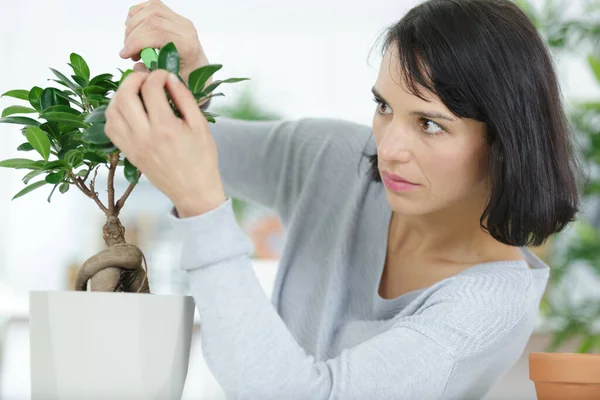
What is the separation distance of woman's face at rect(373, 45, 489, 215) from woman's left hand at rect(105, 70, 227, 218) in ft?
1.44

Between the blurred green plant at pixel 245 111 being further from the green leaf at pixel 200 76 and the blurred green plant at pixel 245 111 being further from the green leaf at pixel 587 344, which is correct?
the green leaf at pixel 200 76

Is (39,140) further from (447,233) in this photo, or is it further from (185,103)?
(447,233)

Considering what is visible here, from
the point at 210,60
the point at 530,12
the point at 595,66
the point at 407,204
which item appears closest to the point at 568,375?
the point at 407,204

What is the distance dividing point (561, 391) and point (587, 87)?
17.7ft

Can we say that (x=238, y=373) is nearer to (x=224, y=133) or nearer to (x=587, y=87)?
(x=224, y=133)

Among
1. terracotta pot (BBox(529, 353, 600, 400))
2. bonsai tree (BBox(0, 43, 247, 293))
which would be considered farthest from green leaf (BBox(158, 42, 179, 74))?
terracotta pot (BBox(529, 353, 600, 400))

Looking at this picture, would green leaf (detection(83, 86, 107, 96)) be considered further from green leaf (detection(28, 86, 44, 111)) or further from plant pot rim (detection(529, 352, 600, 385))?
plant pot rim (detection(529, 352, 600, 385))

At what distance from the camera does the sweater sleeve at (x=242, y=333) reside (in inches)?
31.4

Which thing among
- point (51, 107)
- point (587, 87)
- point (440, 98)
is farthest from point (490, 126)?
point (587, 87)

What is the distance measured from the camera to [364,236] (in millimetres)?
1534

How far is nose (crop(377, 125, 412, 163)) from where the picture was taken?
44.1 inches

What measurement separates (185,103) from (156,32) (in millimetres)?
336

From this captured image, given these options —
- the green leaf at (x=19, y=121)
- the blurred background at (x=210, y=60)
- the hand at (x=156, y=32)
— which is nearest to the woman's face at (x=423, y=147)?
the hand at (x=156, y=32)

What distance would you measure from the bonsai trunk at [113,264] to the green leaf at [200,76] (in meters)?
0.12
